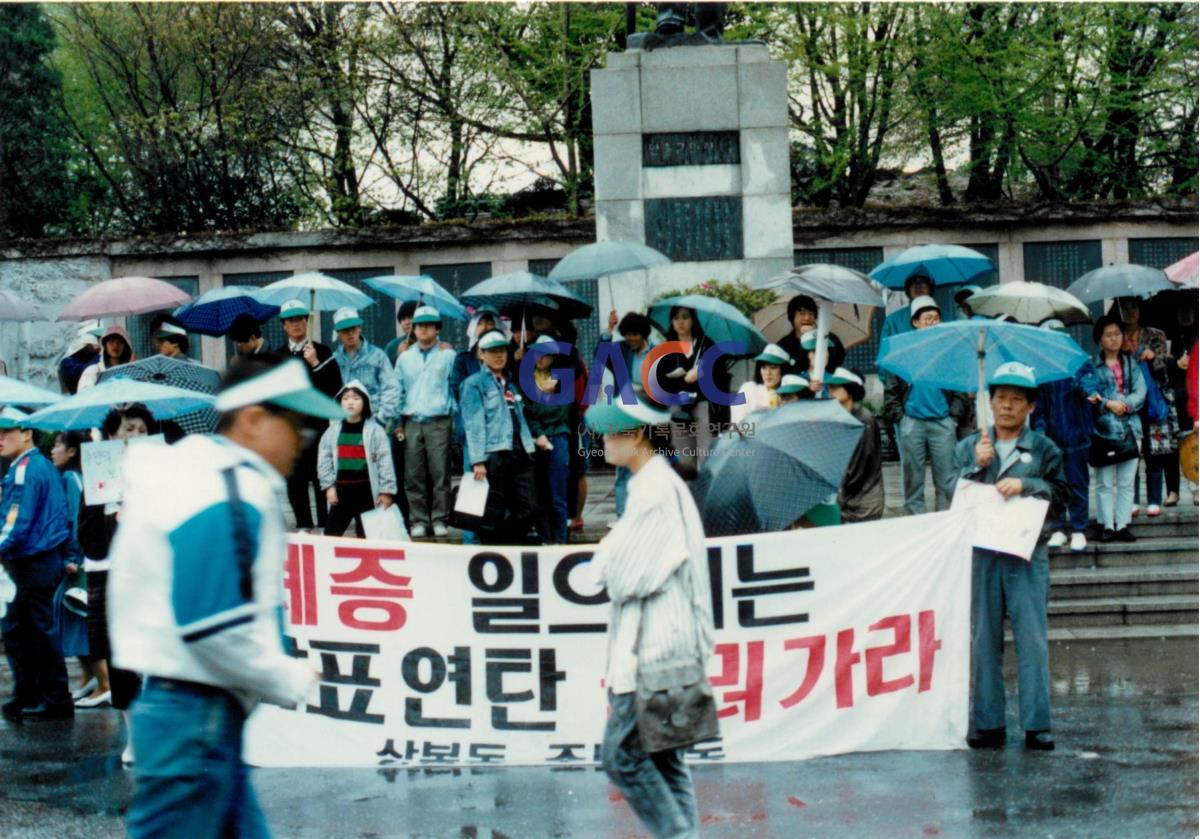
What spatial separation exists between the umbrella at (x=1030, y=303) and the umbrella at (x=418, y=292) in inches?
181

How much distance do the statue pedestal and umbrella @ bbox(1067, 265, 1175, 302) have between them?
9.27 feet

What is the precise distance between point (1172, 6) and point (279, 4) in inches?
501

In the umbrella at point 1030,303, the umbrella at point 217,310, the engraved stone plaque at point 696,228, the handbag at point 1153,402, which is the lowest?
the handbag at point 1153,402

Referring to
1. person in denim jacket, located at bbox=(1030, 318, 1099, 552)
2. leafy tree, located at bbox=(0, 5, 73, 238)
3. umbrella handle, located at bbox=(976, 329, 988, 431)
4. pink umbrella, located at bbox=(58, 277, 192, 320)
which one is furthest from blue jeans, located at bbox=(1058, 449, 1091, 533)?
leafy tree, located at bbox=(0, 5, 73, 238)

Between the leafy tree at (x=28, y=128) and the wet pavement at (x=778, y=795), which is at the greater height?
the leafy tree at (x=28, y=128)

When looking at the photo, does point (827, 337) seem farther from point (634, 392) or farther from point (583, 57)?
point (583, 57)

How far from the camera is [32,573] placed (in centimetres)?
998

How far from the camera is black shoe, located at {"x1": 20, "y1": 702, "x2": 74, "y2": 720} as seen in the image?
32.4 ft

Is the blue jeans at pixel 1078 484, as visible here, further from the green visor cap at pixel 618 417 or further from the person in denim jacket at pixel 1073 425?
the green visor cap at pixel 618 417

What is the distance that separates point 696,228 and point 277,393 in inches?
429

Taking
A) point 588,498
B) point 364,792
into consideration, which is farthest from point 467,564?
point 588,498

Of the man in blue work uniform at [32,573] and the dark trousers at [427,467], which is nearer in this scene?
the man in blue work uniform at [32,573]

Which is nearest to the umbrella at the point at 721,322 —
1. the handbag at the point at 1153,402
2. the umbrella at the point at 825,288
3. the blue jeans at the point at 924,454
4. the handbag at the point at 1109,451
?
the umbrella at the point at 825,288

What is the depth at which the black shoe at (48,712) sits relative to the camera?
32.4 feet
